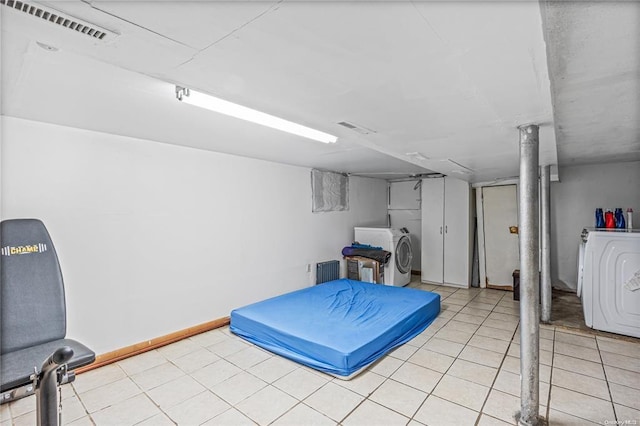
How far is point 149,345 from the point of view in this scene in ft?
10.6

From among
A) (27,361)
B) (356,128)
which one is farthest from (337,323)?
(27,361)

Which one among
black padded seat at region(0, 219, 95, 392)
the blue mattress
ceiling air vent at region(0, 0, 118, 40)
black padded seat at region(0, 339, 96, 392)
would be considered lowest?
the blue mattress

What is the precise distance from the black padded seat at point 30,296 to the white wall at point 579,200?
658 cm

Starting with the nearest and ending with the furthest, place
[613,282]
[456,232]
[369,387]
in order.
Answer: [369,387]
[613,282]
[456,232]

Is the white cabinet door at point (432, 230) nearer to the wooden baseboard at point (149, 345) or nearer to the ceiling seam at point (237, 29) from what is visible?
the wooden baseboard at point (149, 345)

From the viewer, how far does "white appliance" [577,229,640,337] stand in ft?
11.0

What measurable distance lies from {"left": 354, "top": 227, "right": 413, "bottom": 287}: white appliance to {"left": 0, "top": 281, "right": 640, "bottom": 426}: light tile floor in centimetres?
210

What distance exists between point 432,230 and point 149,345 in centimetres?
520

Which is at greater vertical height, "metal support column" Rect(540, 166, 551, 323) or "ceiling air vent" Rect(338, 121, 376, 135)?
"ceiling air vent" Rect(338, 121, 376, 135)

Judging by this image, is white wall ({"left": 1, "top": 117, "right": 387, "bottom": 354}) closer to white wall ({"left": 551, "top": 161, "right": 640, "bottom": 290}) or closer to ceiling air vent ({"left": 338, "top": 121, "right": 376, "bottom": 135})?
ceiling air vent ({"left": 338, "top": 121, "right": 376, "bottom": 135})

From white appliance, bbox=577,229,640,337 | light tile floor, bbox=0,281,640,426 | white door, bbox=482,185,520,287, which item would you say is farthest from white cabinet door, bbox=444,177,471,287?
light tile floor, bbox=0,281,640,426

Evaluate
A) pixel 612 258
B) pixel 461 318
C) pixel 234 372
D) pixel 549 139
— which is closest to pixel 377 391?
pixel 234 372

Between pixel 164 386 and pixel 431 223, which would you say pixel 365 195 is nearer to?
pixel 431 223

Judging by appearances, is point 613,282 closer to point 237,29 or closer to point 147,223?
point 237,29
